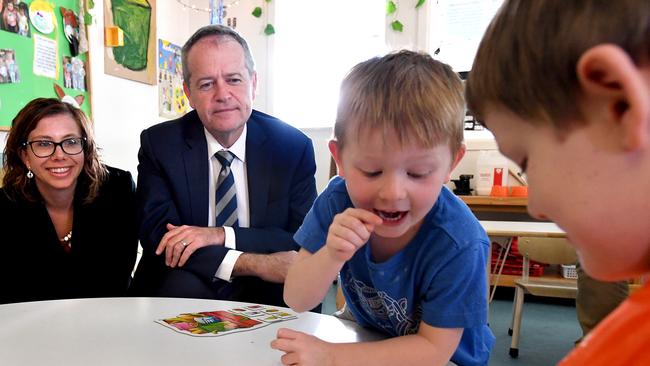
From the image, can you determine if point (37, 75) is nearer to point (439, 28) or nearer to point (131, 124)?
point (131, 124)

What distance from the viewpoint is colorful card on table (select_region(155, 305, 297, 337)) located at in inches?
35.5

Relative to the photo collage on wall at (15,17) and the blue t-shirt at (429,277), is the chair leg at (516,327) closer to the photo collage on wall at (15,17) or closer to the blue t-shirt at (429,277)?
the blue t-shirt at (429,277)

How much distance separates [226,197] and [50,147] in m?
0.69

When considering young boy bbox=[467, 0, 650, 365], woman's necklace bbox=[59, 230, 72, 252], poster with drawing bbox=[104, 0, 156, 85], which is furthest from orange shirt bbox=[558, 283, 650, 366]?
poster with drawing bbox=[104, 0, 156, 85]

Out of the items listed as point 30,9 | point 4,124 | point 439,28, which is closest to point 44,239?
point 4,124

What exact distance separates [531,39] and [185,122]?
5.20 ft

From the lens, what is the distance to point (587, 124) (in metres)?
0.39

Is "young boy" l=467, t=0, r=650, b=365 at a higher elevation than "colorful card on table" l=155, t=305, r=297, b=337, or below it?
higher

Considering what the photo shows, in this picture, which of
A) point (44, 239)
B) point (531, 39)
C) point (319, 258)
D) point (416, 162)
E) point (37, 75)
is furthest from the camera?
point (37, 75)

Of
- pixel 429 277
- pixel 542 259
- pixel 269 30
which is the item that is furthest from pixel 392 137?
pixel 269 30

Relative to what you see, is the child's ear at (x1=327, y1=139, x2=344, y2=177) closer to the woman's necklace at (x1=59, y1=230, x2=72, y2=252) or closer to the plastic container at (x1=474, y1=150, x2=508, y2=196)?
the woman's necklace at (x1=59, y1=230, x2=72, y2=252)

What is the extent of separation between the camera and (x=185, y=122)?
72.4 inches

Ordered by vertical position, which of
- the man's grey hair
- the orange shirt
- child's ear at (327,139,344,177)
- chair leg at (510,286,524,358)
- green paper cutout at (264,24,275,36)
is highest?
Result: green paper cutout at (264,24,275,36)

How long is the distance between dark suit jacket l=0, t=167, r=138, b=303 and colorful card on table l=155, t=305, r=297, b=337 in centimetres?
91
